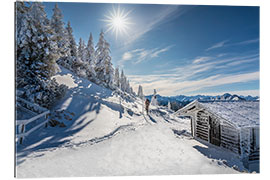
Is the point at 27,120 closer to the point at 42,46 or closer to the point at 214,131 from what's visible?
the point at 42,46

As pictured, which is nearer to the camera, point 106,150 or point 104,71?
point 106,150

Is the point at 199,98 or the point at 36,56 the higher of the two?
the point at 36,56

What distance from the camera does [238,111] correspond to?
209 inches

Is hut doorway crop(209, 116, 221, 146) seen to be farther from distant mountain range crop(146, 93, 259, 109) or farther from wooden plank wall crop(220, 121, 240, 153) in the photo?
distant mountain range crop(146, 93, 259, 109)

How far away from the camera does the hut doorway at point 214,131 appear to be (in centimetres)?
560

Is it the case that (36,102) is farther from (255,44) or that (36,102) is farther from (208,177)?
(255,44)

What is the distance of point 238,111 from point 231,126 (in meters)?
0.84

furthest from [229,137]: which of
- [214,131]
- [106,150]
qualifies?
[106,150]

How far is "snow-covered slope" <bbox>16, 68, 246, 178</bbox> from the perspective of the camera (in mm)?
3697

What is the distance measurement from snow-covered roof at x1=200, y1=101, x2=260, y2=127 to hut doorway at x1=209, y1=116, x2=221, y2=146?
2.37 feet

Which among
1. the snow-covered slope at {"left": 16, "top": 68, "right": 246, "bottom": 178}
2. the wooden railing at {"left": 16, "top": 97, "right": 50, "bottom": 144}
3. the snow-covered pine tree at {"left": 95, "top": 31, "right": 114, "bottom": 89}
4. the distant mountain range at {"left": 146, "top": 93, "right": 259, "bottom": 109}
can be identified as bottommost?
the snow-covered slope at {"left": 16, "top": 68, "right": 246, "bottom": 178}

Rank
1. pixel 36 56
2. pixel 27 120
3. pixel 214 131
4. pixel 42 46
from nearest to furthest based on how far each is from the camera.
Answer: pixel 27 120
pixel 36 56
pixel 42 46
pixel 214 131

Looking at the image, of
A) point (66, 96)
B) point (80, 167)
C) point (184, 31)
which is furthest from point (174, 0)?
point (80, 167)

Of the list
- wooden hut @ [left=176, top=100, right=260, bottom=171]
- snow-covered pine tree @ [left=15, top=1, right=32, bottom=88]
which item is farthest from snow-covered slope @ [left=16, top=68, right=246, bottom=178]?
snow-covered pine tree @ [left=15, top=1, right=32, bottom=88]
